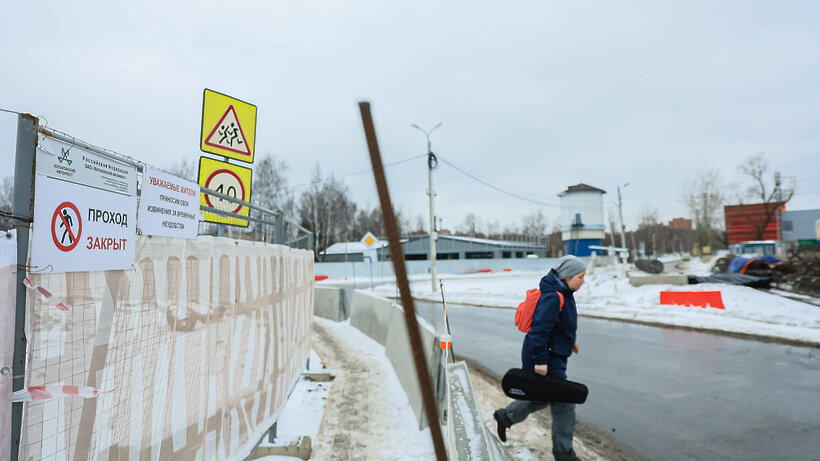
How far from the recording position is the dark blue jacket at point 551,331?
167 inches

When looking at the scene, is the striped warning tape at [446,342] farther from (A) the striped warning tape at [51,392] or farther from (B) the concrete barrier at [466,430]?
(A) the striped warning tape at [51,392]

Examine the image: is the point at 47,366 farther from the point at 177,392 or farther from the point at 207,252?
the point at 207,252

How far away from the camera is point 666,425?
5.41m

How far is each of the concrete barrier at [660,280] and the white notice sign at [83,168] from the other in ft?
66.0

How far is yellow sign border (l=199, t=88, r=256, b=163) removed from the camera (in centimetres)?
635

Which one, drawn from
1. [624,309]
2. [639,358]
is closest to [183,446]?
[639,358]

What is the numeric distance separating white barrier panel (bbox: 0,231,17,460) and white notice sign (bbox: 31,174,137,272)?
9cm

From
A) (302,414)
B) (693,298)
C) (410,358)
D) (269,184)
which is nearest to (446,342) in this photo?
(410,358)

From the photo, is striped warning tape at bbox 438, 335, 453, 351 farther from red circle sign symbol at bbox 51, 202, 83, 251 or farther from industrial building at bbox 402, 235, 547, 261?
industrial building at bbox 402, 235, 547, 261

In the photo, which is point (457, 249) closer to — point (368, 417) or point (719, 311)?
point (719, 311)

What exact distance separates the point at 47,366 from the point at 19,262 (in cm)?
42

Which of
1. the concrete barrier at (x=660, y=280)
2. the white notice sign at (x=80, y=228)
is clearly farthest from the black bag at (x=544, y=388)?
the concrete barrier at (x=660, y=280)

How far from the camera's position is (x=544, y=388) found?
419 cm

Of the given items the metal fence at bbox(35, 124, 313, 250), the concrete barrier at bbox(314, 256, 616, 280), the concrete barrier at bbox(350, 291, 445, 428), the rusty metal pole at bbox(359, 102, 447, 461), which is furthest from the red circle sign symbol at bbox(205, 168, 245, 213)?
the concrete barrier at bbox(314, 256, 616, 280)
